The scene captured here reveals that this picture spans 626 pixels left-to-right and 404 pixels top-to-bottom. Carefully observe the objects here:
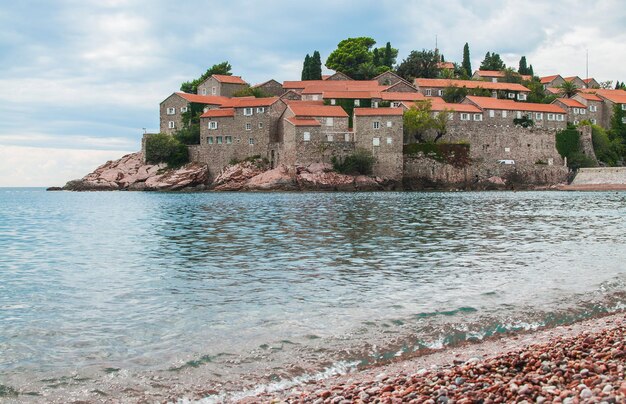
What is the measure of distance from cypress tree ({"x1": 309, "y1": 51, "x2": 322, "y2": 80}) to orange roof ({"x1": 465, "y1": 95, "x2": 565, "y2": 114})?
2611 cm

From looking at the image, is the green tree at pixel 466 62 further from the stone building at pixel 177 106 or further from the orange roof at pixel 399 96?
the stone building at pixel 177 106

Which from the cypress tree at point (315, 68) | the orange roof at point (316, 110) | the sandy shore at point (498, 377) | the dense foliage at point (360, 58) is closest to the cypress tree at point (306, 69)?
the cypress tree at point (315, 68)

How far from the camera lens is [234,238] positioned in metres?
26.6

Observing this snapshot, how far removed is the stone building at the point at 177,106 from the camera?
8662 cm

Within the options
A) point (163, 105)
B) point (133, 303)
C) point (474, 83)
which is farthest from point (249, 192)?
point (133, 303)

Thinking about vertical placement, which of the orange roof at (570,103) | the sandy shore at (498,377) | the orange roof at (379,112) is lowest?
the sandy shore at (498,377)

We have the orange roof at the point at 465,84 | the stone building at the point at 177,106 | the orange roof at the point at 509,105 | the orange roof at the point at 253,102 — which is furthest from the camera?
the orange roof at the point at 465,84

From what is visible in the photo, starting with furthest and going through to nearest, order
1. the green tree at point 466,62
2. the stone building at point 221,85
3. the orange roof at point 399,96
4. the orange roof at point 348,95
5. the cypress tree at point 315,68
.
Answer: the green tree at point 466,62, the cypress tree at point 315,68, the stone building at point 221,85, the orange roof at point 399,96, the orange roof at point 348,95

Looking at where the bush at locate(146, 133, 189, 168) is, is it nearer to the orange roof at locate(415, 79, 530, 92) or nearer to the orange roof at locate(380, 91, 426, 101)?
the orange roof at locate(380, 91, 426, 101)

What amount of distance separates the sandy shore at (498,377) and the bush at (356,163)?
63970mm

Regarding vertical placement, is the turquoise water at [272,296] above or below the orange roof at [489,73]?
below

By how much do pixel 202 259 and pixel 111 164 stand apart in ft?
265

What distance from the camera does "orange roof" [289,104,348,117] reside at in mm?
74750

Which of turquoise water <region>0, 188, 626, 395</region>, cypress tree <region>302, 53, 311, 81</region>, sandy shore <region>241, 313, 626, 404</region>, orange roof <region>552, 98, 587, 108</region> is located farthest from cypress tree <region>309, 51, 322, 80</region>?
sandy shore <region>241, 313, 626, 404</region>
